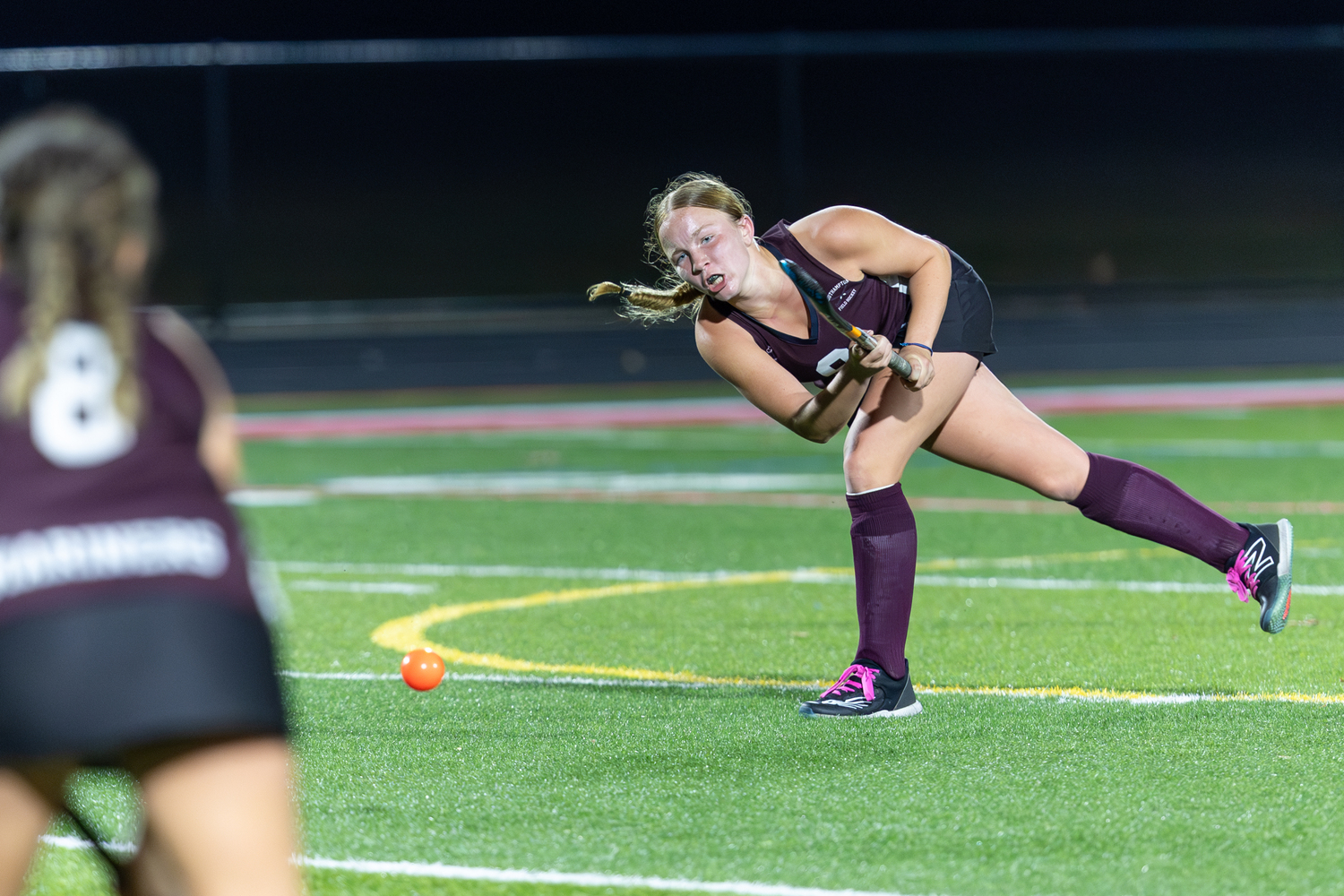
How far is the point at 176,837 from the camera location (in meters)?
2.50

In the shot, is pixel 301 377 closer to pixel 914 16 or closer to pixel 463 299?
pixel 463 299

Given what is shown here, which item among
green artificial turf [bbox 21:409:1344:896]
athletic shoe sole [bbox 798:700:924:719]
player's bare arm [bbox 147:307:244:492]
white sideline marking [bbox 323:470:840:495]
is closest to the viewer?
player's bare arm [bbox 147:307:244:492]

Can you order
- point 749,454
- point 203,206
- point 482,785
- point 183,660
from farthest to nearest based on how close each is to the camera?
point 203,206, point 749,454, point 482,785, point 183,660

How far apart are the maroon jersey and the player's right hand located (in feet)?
0.53

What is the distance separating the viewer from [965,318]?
19.7ft

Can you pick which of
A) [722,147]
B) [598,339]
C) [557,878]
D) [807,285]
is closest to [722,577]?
[807,285]

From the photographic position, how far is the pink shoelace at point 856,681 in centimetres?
580

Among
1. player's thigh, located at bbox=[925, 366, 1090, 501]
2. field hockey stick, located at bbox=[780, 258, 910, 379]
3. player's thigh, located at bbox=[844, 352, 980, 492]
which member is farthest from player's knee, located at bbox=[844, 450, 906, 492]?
field hockey stick, located at bbox=[780, 258, 910, 379]

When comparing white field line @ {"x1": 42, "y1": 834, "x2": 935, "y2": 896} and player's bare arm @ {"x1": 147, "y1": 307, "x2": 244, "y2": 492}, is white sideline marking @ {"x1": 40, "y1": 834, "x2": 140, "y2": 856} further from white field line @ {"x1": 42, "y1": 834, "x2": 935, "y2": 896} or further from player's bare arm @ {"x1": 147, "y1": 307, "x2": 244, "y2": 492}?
player's bare arm @ {"x1": 147, "y1": 307, "x2": 244, "y2": 492}

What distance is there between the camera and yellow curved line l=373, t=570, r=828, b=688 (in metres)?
6.66

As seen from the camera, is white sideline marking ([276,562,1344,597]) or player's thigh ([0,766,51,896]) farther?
white sideline marking ([276,562,1344,597])

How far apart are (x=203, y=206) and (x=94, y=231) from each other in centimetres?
2482

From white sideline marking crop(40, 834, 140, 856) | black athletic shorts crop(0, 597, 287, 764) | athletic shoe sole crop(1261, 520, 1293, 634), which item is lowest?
white sideline marking crop(40, 834, 140, 856)

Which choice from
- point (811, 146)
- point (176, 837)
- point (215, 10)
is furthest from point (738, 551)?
point (215, 10)
